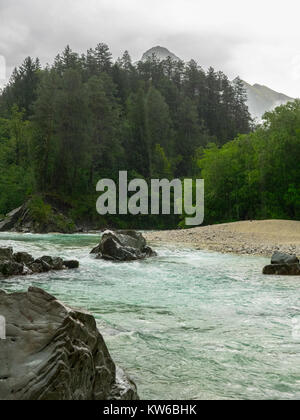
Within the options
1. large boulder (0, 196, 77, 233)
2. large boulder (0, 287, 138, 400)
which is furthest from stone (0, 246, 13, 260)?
large boulder (0, 196, 77, 233)

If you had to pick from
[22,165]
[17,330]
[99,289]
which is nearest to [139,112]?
[22,165]

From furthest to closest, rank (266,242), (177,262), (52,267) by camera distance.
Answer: (266,242) < (177,262) < (52,267)

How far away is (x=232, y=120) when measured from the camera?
243ft

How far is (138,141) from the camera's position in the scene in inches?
2195

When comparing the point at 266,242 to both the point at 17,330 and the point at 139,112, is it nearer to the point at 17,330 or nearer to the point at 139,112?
the point at 17,330

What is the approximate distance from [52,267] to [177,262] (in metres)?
4.48

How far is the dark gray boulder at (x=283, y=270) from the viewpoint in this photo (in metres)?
11.8

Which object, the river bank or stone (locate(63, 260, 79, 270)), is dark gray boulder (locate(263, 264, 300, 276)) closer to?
the river bank

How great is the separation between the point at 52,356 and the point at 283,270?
32.4 feet

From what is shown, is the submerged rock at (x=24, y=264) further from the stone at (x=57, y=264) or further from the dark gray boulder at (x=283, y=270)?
the dark gray boulder at (x=283, y=270)

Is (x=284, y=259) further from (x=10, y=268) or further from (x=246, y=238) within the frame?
(x=246, y=238)

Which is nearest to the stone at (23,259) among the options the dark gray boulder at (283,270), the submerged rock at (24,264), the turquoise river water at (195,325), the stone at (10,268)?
the submerged rock at (24,264)

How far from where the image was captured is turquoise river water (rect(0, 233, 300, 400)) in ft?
14.1
